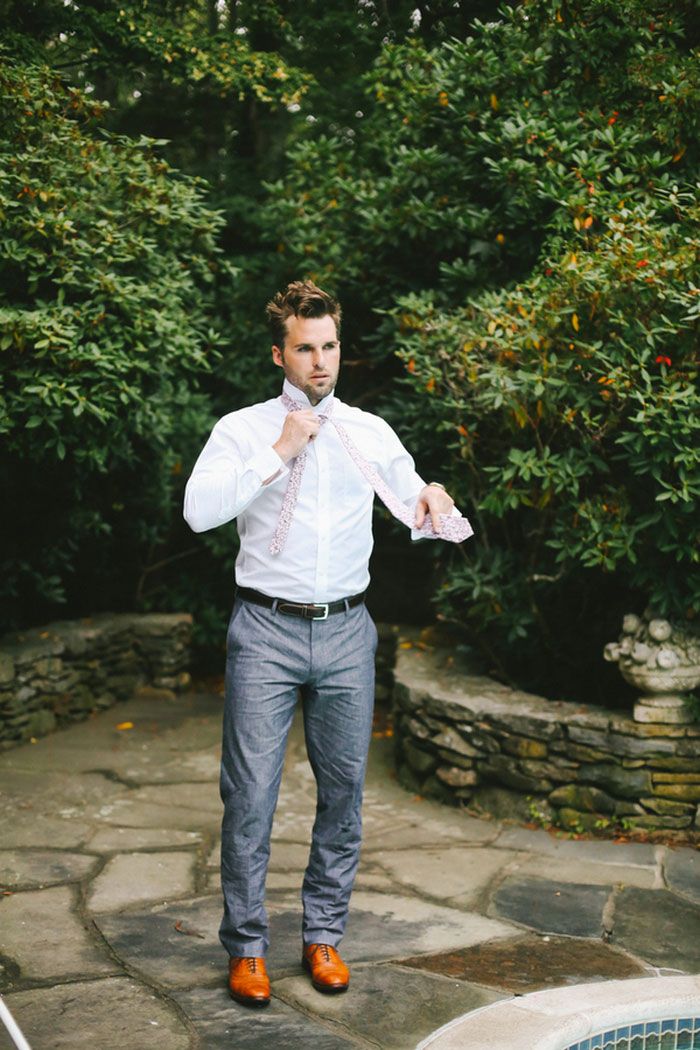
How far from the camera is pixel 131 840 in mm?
4383

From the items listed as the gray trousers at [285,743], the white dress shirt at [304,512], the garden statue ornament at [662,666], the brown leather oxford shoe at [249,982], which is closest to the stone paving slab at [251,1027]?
the brown leather oxford shoe at [249,982]

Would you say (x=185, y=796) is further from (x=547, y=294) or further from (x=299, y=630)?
Result: (x=547, y=294)

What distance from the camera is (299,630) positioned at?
2.89 metres

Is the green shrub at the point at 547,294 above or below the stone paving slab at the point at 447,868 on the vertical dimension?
above

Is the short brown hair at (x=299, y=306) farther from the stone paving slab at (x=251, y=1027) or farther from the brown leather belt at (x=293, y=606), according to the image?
the stone paving slab at (x=251, y=1027)

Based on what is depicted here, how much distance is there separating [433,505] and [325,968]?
1392 mm

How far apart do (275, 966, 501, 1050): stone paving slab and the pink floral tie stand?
130 cm

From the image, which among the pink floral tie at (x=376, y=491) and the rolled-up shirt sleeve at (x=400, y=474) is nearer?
the pink floral tie at (x=376, y=491)

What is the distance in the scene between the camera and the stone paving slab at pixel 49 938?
313 centimetres

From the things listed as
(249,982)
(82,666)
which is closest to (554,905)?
(249,982)

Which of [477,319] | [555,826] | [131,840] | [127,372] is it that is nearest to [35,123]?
[127,372]

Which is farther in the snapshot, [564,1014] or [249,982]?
[249,982]

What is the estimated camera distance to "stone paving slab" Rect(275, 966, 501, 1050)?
109 inches

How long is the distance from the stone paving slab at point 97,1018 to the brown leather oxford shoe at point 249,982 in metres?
0.18
